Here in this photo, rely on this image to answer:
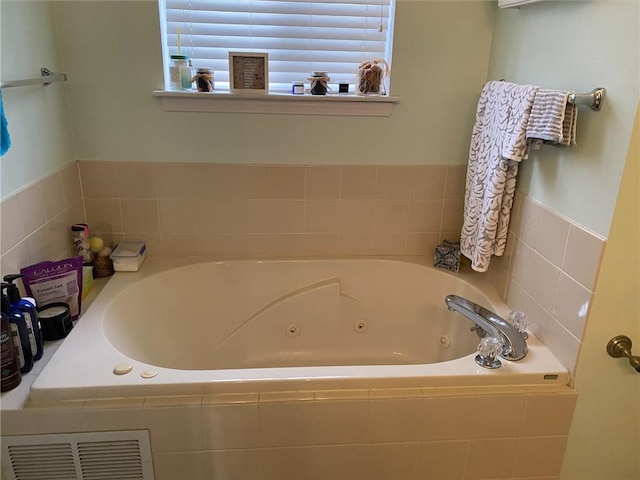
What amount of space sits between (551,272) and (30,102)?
69.1 inches

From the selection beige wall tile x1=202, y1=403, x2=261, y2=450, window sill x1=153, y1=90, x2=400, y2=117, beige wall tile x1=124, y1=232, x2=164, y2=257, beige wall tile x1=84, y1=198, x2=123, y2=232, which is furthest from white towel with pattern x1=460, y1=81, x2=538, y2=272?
beige wall tile x1=84, y1=198, x2=123, y2=232

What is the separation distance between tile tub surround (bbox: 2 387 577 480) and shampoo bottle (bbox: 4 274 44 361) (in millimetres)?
197

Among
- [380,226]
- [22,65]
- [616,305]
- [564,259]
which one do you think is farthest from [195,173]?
[616,305]

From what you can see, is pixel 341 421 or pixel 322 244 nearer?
pixel 341 421

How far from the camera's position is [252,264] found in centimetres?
207

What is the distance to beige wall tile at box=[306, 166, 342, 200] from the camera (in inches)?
79.3

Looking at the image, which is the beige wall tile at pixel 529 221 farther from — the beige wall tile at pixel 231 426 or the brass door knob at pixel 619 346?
the beige wall tile at pixel 231 426

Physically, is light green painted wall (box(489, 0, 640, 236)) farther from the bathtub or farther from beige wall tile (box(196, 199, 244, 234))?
beige wall tile (box(196, 199, 244, 234))

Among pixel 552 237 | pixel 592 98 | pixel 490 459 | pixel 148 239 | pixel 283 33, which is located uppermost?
pixel 283 33

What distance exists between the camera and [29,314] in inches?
53.3

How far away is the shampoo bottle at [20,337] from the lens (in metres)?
1.29

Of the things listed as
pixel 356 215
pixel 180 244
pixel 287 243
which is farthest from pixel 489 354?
pixel 180 244

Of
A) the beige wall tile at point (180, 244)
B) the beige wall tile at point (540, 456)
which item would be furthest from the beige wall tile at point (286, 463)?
the beige wall tile at point (180, 244)

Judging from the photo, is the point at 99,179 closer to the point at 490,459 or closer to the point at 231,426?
the point at 231,426
